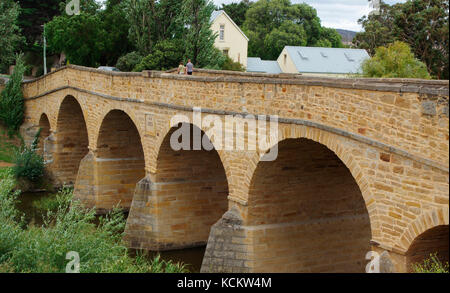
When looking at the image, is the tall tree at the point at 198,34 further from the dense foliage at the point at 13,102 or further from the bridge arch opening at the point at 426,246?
the bridge arch opening at the point at 426,246

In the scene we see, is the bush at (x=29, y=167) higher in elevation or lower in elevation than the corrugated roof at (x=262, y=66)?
lower

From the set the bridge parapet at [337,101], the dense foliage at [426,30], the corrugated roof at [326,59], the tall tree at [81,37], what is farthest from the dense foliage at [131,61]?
the corrugated roof at [326,59]

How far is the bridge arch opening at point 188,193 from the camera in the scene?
1964 centimetres

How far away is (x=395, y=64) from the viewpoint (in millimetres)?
28391

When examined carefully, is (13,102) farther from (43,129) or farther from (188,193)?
(188,193)

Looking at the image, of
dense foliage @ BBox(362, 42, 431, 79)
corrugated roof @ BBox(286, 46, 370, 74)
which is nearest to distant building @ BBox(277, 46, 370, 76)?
corrugated roof @ BBox(286, 46, 370, 74)

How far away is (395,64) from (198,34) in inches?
423

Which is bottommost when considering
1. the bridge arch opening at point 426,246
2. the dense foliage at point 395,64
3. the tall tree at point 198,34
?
the bridge arch opening at point 426,246

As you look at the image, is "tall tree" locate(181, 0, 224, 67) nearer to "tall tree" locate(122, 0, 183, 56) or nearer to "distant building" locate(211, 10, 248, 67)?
"tall tree" locate(122, 0, 183, 56)

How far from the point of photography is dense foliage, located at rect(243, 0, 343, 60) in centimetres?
6225

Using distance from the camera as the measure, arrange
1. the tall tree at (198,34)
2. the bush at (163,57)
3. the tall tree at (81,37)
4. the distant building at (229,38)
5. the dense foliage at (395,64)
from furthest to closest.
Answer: the distant building at (229,38), the tall tree at (81,37), the tall tree at (198,34), the bush at (163,57), the dense foliage at (395,64)

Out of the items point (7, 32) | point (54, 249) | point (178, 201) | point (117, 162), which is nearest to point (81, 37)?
point (7, 32)

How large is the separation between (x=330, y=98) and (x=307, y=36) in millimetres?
53884

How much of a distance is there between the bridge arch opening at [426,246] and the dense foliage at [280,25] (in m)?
52.3
